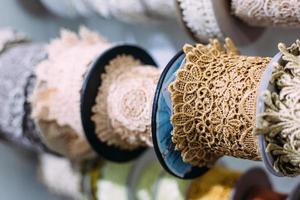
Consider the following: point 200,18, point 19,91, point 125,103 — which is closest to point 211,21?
point 200,18

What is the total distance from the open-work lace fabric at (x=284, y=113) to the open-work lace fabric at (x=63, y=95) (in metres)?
0.28

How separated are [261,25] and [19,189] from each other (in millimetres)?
483

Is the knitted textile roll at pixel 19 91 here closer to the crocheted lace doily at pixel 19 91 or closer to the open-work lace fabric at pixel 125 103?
the crocheted lace doily at pixel 19 91

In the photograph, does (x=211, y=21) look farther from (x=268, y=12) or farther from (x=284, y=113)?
(x=284, y=113)

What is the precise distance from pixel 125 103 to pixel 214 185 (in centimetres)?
14

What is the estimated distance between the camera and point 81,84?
Result: 728 mm

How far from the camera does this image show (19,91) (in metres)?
0.79

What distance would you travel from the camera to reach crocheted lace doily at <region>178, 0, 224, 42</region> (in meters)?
0.68

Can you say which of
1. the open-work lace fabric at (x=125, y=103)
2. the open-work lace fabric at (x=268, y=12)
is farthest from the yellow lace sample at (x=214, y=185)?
the open-work lace fabric at (x=268, y=12)

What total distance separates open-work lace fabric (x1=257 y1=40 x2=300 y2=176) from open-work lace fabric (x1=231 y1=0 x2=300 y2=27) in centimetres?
12

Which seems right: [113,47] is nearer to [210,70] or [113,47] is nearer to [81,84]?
[81,84]

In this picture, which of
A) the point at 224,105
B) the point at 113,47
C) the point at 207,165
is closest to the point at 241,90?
the point at 224,105

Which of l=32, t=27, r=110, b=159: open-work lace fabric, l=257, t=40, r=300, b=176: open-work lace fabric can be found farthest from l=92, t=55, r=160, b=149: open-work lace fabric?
l=257, t=40, r=300, b=176: open-work lace fabric

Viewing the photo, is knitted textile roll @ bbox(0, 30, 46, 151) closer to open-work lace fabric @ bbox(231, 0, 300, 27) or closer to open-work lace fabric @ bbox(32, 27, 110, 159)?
open-work lace fabric @ bbox(32, 27, 110, 159)
